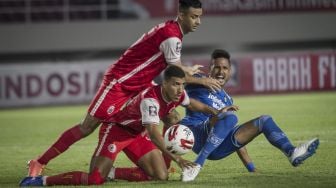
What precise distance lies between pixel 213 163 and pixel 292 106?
9164 millimetres

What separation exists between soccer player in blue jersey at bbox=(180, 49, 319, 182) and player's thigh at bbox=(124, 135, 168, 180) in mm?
308

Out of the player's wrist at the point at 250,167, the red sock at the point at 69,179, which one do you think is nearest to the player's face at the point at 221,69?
the player's wrist at the point at 250,167

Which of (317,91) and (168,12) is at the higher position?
(168,12)

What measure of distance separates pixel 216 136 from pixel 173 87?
77 cm

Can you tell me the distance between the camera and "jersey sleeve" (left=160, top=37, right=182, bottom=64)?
26.2ft

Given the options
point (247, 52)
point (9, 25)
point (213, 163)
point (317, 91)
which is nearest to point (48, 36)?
point (9, 25)

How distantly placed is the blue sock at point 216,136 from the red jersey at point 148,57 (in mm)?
787

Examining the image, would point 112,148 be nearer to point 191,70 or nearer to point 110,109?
point 110,109

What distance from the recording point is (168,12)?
2505 centimetres

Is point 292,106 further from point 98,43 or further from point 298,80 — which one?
point 98,43

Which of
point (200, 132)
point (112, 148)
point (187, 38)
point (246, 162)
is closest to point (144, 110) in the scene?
point (112, 148)

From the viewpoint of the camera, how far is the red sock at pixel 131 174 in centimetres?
827

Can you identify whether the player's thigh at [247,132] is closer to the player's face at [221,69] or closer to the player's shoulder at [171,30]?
the player's face at [221,69]

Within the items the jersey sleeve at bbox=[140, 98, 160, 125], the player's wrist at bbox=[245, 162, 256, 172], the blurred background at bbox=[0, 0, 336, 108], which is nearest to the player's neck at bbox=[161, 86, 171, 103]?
the jersey sleeve at bbox=[140, 98, 160, 125]
